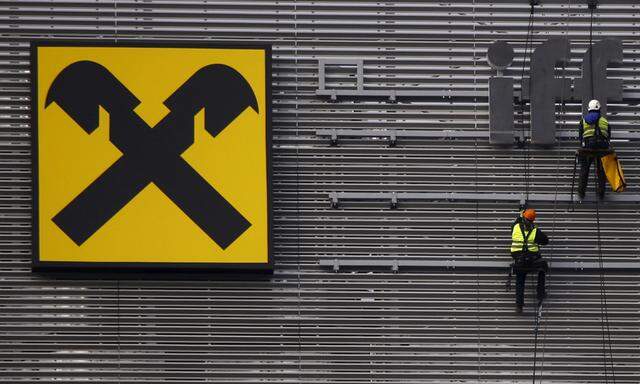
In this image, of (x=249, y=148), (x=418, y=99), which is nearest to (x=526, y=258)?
(x=418, y=99)

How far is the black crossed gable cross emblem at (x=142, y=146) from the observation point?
15.6m

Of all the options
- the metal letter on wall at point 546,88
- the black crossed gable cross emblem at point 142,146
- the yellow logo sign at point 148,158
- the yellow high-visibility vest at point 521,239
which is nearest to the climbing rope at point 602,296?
the metal letter on wall at point 546,88

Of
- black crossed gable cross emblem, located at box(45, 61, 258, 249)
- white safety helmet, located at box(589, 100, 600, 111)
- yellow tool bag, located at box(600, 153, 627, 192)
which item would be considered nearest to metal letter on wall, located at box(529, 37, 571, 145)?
white safety helmet, located at box(589, 100, 600, 111)

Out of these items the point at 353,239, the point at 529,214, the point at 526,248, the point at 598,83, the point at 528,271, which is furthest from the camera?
the point at 598,83

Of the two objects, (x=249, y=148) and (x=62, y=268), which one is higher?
(x=249, y=148)

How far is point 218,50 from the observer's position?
622 inches

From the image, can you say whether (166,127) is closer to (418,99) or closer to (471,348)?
(418,99)

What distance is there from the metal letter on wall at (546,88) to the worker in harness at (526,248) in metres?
1.08

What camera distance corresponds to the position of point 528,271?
15586 millimetres

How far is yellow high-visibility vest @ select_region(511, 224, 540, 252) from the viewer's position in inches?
608

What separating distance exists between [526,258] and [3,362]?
6.48 m

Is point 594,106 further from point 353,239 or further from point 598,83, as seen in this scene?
point 353,239

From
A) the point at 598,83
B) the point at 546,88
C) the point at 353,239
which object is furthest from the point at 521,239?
the point at 598,83

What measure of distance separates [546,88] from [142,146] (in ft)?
16.5
